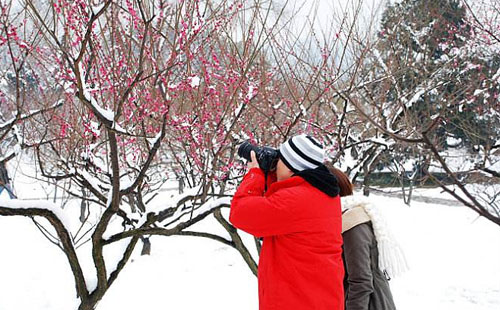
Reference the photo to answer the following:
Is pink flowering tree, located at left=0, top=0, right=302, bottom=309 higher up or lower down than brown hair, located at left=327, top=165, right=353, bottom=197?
higher up

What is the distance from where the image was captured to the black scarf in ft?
5.63

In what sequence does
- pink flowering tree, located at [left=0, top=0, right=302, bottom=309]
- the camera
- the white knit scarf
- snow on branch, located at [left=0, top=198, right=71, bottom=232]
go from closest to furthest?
1. the camera
2. the white knit scarf
3. pink flowering tree, located at [left=0, top=0, right=302, bottom=309]
4. snow on branch, located at [left=0, top=198, right=71, bottom=232]

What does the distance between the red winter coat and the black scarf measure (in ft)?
0.07

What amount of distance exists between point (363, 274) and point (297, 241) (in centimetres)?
39

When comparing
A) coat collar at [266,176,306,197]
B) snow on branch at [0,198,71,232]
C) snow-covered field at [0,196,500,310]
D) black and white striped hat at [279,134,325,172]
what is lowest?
snow-covered field at [0,196,500,310]

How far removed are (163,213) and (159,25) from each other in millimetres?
1183

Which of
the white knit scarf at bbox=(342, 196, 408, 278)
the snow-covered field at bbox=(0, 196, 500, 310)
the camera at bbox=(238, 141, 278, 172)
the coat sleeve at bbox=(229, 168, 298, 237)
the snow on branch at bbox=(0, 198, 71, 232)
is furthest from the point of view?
the snow-covered field at bbox=(0, 196, 500, 310)

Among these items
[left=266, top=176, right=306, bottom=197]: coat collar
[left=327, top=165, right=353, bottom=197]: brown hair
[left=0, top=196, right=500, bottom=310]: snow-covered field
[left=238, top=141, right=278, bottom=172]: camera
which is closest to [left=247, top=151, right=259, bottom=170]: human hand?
[left=238, top=141, right=278, bottom=172]: camera

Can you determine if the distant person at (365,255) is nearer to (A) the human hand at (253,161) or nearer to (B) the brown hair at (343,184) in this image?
(B) the brown hair at (343,184)

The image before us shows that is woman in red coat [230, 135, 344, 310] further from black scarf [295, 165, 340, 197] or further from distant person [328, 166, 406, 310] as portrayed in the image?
distant person [328, 166, 406, 310]

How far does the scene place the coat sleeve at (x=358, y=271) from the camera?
188cm

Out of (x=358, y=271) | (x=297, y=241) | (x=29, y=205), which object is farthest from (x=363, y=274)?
(x=29, y=205)

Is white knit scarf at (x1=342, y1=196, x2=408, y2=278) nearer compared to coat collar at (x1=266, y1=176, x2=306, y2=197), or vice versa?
coat collar at (x1=266, y1=176, x2=306, y2=197)

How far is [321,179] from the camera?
1.72 metres
